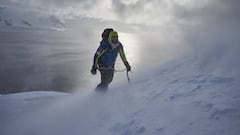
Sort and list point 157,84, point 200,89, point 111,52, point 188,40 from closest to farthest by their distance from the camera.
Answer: point 200,89 → point 157,84 → point 111,52 → point 188,40

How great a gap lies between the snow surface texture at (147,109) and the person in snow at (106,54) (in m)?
0.69

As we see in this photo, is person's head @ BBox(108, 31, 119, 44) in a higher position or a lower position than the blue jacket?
higher

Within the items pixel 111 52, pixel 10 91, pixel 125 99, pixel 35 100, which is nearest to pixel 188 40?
pixel 111 52

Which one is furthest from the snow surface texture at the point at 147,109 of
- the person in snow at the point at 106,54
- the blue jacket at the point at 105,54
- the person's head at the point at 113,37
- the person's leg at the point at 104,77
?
the person's head at the point at 113,37

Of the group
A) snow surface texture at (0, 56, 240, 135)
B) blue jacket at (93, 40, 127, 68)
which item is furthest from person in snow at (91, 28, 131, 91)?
snow surface texture at (0, 56, 240, 135)

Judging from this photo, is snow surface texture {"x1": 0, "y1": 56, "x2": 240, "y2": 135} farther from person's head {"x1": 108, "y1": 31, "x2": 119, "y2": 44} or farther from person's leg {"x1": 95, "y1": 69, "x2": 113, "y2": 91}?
person's head {"x1": 108, "y1": 31, "x2": 119, "y2": 44}

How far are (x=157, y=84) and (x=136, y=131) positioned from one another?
232cm

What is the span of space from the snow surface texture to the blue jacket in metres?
1.01

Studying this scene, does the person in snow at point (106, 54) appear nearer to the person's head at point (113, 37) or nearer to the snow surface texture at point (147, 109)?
the person's head at point (113, 37)

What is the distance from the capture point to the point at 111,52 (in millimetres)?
7750

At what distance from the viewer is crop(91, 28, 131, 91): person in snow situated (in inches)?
295

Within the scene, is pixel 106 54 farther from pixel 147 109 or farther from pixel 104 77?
pixel 147 109

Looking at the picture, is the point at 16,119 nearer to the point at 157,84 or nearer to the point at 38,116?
the point at 38,116

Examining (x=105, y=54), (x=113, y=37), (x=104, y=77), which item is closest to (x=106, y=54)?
(x=105, y=54)
